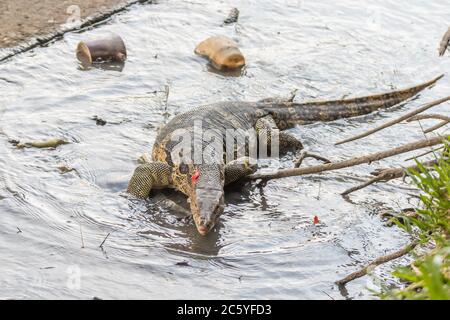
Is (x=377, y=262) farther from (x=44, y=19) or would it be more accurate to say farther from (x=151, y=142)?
(x=44, y=19)

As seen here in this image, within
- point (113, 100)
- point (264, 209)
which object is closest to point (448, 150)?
point (264, 209)

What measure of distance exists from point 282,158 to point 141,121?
1.56 m

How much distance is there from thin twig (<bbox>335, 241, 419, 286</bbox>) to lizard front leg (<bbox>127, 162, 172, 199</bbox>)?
209 centimetres

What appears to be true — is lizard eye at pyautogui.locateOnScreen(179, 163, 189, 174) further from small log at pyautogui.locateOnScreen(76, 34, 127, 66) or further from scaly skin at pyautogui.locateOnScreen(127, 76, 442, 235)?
small log at pyautogui.locateOnScreen(76, 34, 127, 66)

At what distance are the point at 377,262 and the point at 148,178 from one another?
2537 mm

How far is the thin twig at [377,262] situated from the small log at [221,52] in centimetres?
485

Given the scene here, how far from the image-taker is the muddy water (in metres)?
5.89

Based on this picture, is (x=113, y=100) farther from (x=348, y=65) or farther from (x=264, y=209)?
(x=348, y=65)

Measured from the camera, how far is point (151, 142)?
26.6ft

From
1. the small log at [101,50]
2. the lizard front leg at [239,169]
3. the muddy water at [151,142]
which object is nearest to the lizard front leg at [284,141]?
the muddy water at [151,142]

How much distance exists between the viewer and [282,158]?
8.47 meters

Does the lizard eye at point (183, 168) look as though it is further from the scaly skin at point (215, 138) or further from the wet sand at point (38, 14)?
the wet sand at point (38, 14)

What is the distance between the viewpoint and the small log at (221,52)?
33.2 feet

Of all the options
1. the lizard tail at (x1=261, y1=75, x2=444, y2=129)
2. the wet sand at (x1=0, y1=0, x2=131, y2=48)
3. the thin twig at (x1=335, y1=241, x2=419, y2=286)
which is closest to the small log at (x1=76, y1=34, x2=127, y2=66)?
the wet sand at (x1=0, y1=0, x2=131, y2=48)
